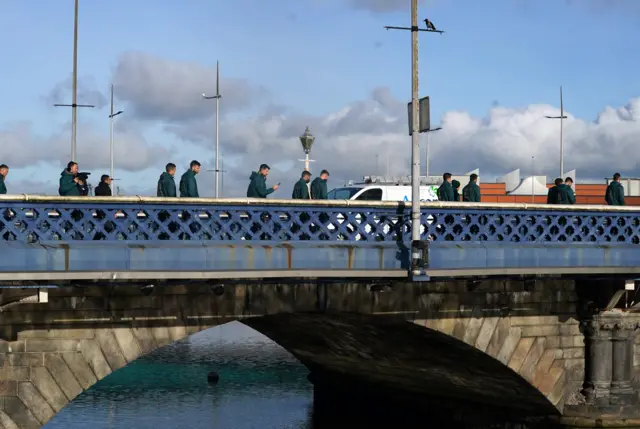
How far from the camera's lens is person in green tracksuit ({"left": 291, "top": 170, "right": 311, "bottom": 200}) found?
863 inches

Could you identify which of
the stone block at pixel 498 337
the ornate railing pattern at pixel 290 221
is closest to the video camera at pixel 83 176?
the ornate railing pattern at pixel 290 221

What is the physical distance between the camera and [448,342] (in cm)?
2519

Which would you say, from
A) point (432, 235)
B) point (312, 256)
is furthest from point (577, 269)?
point (312, 256)

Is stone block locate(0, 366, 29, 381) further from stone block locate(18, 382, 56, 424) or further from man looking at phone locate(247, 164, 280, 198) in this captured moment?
man looking at phone locate(247, 164, 280, 198)

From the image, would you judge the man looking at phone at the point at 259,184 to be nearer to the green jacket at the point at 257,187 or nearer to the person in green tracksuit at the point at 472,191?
the green jacket at the point at 257,187

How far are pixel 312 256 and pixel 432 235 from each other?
3.38 m

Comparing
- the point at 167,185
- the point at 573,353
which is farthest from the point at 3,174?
the point at 573,353

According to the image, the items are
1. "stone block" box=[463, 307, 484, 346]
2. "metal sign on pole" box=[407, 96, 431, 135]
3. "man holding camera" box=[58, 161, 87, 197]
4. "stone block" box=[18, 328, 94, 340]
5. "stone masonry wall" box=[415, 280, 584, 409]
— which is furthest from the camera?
"stone block" box=[463, 307, 484, 346]

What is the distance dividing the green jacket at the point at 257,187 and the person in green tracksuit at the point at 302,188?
1.01 metres

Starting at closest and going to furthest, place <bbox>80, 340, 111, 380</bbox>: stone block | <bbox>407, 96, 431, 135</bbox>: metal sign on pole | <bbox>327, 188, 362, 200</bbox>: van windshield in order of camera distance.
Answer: <bbox>80, 340, 111, 380</bbox>: stone block, <bbox>407, 96, 431, 135</bbox>: metal sign on pole, <bbox>327, 188, 362, 200</bbox>: van windshield

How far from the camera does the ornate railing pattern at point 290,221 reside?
1817 centimetres

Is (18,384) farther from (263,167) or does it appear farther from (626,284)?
(626,284)

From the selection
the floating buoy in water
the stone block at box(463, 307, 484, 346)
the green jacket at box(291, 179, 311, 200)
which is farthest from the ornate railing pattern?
the floating buoy in water

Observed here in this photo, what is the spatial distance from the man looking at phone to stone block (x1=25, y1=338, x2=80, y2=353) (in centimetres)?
437
